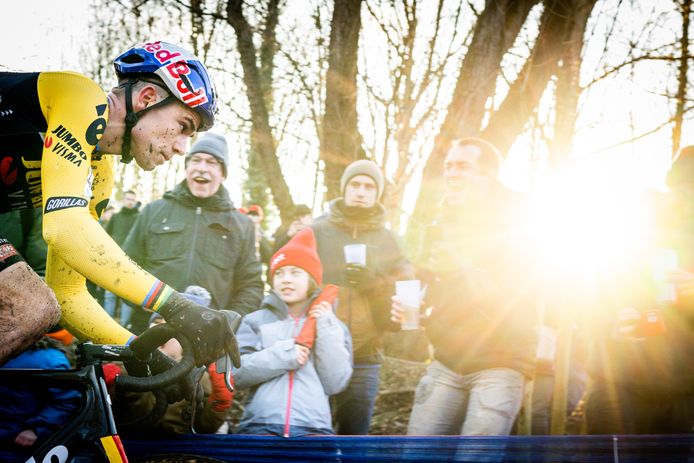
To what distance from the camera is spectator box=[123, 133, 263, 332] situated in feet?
12.0

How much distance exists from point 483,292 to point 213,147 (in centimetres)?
237

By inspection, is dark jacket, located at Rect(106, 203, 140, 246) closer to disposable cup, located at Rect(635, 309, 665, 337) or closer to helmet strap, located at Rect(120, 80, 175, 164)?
helmet strap, located at Rect(120, 80, 175, 164)

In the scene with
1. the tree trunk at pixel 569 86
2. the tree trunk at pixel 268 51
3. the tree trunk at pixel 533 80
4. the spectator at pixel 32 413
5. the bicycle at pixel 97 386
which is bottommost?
the spectator at pixel 32 413

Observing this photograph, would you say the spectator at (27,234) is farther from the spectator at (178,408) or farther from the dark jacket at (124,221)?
the dark jacket at (124,221)

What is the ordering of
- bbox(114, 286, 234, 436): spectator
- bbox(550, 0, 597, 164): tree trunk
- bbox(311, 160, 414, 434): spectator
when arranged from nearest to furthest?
bbox(114, 286, 234, 436): spectator → bbox(311, 160, 414, 434): spectator → bbox(550, 0, 597, 164): tree trunk

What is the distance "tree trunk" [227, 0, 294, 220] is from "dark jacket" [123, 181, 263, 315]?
137 inches

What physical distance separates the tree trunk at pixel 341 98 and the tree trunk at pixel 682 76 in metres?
3.88

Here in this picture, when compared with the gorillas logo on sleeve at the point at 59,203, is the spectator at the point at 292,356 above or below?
below

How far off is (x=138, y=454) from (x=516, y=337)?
2.17 metres

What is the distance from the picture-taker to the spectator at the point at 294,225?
22.4ft

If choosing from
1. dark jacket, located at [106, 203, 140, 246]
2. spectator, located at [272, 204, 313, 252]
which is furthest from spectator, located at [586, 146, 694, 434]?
dark jacket, located at [106, 203, 140, 246]

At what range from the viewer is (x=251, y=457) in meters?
2.31

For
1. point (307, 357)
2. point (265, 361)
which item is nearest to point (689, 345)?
point (307, 357)

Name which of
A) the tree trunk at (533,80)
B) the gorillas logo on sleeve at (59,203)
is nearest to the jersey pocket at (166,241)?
the gorillas logo on sleeve at (59,203)
